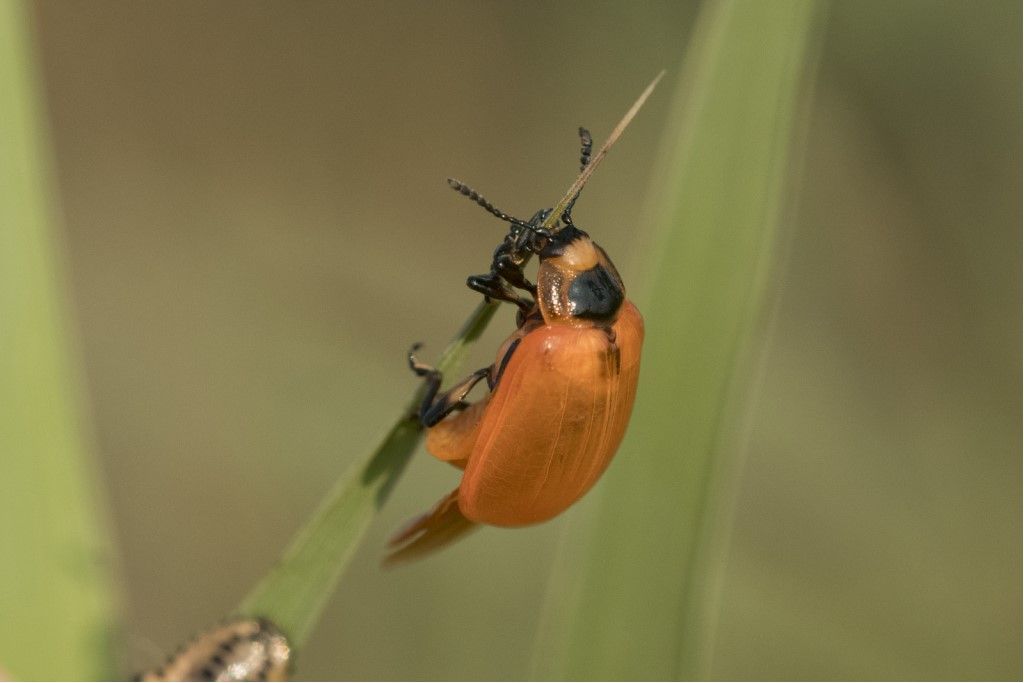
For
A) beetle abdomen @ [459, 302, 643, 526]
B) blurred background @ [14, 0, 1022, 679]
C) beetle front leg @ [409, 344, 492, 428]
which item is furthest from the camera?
blurred background @ [14, 0, 1022, 679]

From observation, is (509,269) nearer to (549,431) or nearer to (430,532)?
(549,431)

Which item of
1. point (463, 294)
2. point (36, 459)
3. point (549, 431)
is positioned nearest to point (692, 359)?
point (549, 431)

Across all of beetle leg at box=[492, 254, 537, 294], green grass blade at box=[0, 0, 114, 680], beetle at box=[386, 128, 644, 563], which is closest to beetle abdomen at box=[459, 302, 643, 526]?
beetle at box=[386, 128, 644, 563]

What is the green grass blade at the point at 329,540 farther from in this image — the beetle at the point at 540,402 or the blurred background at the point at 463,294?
the blurred background at the point at 463,294

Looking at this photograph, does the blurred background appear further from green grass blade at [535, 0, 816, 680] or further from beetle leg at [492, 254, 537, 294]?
green grass blade at [535, 0, 816, 680]

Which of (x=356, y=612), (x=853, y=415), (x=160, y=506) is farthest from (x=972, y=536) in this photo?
(x=160, y=506)

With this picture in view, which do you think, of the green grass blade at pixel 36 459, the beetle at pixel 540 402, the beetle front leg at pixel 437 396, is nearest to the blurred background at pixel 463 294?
the beetle at pixel 540 402
